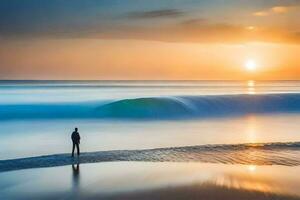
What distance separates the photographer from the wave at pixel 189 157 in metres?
15.6

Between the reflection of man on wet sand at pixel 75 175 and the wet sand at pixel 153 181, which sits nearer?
the wet sand at pixel 153 181

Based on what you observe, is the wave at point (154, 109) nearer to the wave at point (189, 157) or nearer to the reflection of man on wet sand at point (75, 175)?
the wave at point (189, 157)

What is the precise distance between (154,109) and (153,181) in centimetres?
3368

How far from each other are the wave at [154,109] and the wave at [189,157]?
2102 centimetres

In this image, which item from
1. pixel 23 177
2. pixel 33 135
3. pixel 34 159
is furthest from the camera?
pixel 33 135

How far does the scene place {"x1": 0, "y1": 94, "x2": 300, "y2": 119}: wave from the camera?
42.0 meters

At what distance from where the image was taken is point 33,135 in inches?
997

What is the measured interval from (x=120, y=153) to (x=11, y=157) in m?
4.21

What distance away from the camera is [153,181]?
12469mm

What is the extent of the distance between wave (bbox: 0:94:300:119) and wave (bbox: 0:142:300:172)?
69.0 ft

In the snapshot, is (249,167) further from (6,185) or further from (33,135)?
(33,135)

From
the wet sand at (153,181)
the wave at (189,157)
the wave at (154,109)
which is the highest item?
the wave at (154,109)

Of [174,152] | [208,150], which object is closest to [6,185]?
[174,152]

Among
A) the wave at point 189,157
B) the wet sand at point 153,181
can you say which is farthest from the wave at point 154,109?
the wet sand at point 153,181
